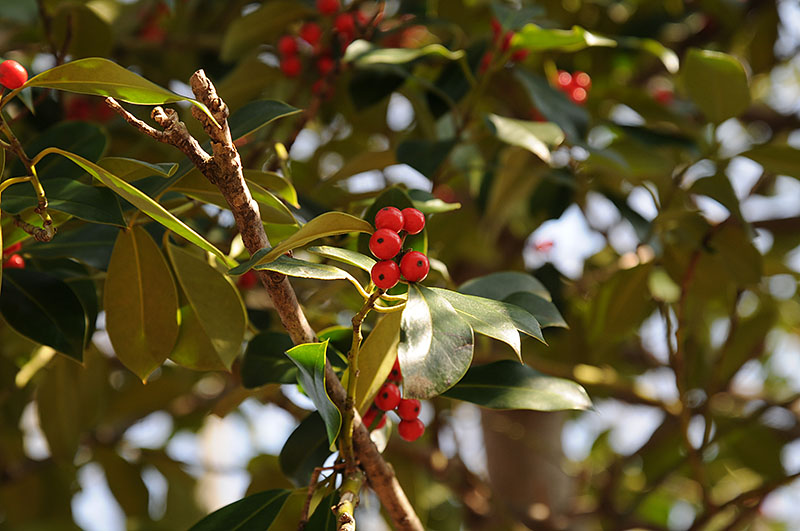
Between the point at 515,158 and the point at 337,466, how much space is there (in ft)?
2.46

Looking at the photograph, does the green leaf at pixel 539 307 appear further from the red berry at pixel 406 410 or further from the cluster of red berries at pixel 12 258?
the cluster of red berries at pixel 12 258

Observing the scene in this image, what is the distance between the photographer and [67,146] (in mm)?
862

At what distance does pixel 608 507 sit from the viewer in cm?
146

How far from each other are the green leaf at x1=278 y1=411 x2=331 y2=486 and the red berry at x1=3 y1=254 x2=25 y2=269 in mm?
349

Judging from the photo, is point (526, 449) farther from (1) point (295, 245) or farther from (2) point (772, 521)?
(2) point (772, 521)

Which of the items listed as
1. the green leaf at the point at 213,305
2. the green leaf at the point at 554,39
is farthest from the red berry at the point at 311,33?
the green leaf at the point at 213,305

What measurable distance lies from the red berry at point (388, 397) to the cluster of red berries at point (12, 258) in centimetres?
42

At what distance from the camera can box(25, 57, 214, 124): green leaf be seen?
58 cm

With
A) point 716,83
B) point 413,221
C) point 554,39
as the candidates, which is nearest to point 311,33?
point 554,39

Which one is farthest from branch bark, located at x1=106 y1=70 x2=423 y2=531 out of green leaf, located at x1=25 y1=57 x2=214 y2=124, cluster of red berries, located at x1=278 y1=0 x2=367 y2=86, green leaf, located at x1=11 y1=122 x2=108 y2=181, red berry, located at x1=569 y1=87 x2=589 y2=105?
red berry, located at x1=569 y1=87 x2=589 y2=105

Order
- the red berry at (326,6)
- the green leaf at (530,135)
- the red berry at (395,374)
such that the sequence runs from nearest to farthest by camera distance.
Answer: the red berry at (395,374)
the green leaf at (530,135)
the red berry at (326,6)

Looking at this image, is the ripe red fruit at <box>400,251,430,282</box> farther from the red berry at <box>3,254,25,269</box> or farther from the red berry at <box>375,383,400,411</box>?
the red berry at <box>3,254,25,269</box>

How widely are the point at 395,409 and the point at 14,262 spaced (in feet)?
1.46

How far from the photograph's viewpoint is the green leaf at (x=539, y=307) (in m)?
0.71
